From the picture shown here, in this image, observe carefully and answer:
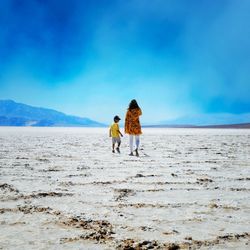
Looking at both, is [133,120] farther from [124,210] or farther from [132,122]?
[124,210]

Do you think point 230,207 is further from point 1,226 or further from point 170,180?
point 1,226

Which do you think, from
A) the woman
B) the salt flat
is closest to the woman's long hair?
the woman

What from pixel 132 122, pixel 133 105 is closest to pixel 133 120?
pixel 132 122

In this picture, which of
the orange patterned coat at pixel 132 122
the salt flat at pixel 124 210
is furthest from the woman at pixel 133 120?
→ the salt flat at pixel 124 210

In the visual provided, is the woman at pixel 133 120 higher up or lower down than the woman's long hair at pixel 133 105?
lower down

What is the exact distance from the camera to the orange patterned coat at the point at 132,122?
11.3 meters

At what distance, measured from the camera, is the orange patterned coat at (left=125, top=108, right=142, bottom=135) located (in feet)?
37.2

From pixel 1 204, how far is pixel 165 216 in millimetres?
1789

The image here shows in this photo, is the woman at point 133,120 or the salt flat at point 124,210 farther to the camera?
the woman at point 133,120

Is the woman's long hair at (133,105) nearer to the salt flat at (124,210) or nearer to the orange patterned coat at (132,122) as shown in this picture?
the orange patterned coat at (132,122)

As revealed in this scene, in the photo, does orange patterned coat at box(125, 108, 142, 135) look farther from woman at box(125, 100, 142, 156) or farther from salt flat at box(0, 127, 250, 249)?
salt flat at box(0, 127, 250, 249)

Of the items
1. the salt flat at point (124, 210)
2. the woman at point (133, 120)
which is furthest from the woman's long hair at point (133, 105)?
the salt flat at point (124, 210)

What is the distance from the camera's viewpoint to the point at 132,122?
11.3 m

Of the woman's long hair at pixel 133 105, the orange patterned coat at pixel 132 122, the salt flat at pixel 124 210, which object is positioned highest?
the woman's long hair at pixel 133 105
